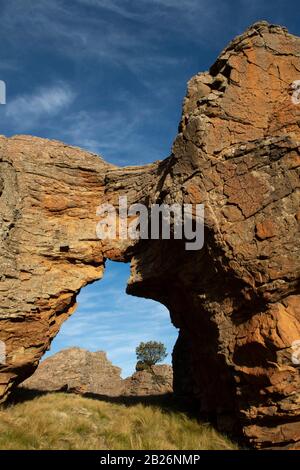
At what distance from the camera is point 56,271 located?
16672mm

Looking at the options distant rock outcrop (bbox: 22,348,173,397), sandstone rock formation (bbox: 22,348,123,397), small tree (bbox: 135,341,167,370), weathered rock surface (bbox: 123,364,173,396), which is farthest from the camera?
small tree (bbox: 135,341,167,370)

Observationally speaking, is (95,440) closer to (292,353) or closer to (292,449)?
(292,449)

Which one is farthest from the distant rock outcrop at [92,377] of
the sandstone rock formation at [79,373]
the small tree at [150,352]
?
the small tree at [150,352]

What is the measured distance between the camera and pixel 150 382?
2839cm

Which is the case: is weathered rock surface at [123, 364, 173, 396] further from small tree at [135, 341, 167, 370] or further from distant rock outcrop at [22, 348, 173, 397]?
small tree at [135, 341, 167, 370]

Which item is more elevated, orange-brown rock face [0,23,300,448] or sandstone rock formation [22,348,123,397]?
orange-brown rock face [0,23,300,448]

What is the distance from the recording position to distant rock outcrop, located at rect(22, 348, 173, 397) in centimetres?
2742

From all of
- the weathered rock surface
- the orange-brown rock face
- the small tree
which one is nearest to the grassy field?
the orange-brown rock face

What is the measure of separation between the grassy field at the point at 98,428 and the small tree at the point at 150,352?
81.2 ft

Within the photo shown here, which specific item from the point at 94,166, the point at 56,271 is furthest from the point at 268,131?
the point at 56,271

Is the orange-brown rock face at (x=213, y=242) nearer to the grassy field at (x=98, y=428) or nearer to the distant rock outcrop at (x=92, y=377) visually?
the grassy field at (x=98, y=428)

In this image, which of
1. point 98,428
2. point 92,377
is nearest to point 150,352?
point 92,377

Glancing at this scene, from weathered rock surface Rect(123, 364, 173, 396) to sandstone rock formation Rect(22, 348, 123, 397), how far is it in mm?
1055
